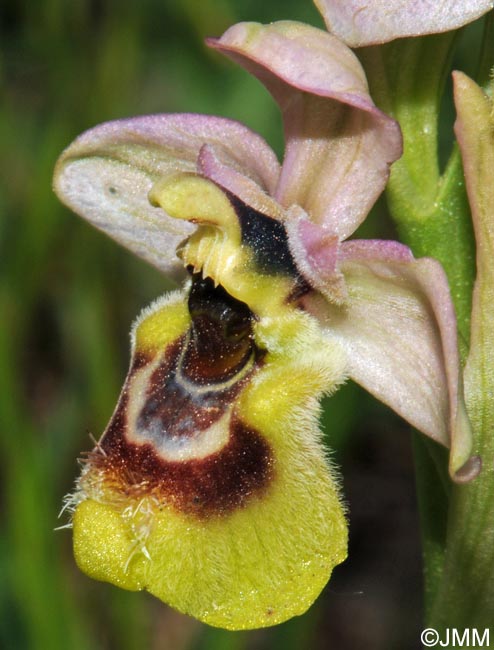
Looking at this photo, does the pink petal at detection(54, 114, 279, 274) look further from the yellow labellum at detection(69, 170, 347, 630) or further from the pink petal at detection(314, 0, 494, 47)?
the pink petal at detection(314, 0, 494, 47)

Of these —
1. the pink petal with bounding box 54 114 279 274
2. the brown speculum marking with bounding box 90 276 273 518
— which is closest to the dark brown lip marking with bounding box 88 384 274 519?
the brown speculum marking with bounding box 90 276 273 518

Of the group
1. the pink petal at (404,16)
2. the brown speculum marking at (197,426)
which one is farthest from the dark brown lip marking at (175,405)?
the pink petal at (404,16)

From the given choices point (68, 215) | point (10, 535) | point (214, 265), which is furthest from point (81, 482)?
point (68, 215)

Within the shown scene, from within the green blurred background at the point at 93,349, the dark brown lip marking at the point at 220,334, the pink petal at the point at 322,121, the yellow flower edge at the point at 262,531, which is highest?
the pink petal at the point at 322,121

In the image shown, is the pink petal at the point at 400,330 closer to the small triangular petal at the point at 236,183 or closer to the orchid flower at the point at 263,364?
the orchid flower at the point at 263,364

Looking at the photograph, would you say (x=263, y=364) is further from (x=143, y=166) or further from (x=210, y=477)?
(x=143, y=166)

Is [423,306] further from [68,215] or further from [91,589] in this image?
[91,589]
